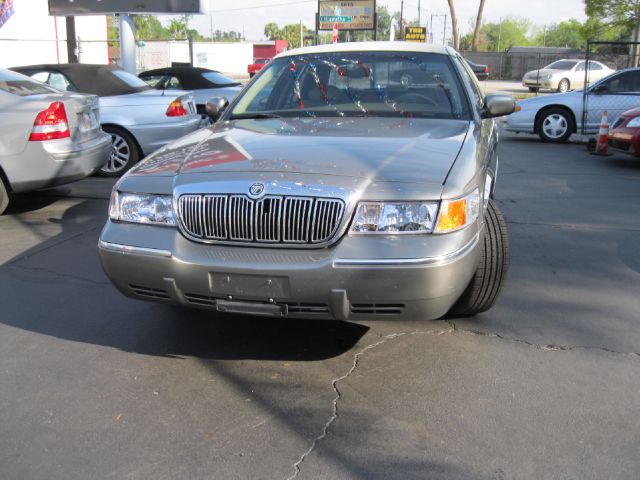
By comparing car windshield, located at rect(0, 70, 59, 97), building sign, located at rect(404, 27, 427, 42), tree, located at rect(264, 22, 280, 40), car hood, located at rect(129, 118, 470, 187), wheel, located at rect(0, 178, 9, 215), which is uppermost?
tree, located at rect(264, 22, 280, 40)

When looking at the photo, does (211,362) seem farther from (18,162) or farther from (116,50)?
(116,50)

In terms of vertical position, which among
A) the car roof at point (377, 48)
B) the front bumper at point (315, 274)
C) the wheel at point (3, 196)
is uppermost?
the car roof at point (377, 48)

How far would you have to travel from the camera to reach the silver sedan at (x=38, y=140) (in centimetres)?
684

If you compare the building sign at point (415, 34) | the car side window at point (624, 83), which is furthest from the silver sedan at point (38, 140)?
the building sign at point (415, 34)

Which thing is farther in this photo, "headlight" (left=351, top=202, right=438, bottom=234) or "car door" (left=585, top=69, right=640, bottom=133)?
"car door" (left=585, top=69, right=640, bottom=133)

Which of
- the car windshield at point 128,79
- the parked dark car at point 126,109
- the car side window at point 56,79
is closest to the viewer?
the parked dark car at point 126,109

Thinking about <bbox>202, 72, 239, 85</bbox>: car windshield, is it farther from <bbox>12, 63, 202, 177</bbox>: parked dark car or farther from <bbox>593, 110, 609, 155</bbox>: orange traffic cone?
<bbox>593, 110, 609, 155</bbox>: orange traffic cone

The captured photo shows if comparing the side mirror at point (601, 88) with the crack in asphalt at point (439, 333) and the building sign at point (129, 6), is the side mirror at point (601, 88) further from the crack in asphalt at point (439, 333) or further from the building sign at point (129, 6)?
the crack in asphalt at point (439, 333)

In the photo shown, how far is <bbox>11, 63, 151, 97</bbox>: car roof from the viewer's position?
9836 millimetres

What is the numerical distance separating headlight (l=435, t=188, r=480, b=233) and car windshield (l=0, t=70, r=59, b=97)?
540 centimetres

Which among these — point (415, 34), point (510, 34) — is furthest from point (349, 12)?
point (510, 34)

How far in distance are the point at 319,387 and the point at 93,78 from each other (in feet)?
25.3

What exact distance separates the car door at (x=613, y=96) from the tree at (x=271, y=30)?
122317 millimetres

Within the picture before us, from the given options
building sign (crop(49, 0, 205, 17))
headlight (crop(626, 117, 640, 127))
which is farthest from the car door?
building sign (crop(49, 0, 205, 17))
